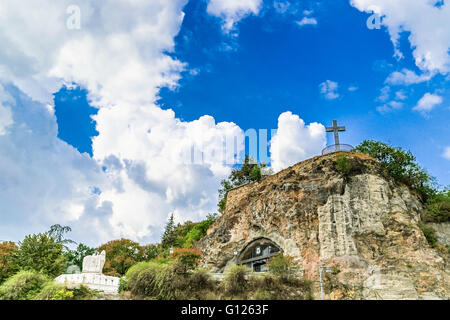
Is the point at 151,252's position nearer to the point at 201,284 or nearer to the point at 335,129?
the point at 201,284

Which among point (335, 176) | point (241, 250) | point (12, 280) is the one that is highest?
point (335, 176)

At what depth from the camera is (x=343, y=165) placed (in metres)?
23.9

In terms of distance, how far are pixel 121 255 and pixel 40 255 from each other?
47.6 feet

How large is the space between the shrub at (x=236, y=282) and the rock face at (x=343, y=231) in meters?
4.34

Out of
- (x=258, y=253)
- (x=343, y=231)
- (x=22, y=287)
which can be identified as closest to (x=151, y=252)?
(x=258, y=253)

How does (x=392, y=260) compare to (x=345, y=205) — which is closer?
(x=392, y=260)

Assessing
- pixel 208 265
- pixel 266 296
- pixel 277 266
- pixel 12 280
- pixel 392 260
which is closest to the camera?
pixel 12 280

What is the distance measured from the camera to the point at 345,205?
21.9 metres

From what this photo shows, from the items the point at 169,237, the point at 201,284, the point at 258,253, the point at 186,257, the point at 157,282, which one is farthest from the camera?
the point at 169,237

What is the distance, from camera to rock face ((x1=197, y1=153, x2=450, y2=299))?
1788 cm

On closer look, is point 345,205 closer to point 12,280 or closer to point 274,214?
point 274,214
